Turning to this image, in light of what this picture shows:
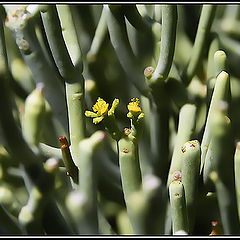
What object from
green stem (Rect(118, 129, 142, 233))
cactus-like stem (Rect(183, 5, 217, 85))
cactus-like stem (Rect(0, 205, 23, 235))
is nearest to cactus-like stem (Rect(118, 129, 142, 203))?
green stem (Rect(118, 129, 142, 233))

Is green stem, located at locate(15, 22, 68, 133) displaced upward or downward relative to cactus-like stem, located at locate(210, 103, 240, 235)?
upward

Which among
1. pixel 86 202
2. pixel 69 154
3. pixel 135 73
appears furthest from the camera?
pixel 135 73

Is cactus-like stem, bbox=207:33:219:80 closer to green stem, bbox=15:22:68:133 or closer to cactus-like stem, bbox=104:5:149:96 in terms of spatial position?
cactus-like stem, bbox=104:5:149:96

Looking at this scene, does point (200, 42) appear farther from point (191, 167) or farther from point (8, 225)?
point (8, 225)

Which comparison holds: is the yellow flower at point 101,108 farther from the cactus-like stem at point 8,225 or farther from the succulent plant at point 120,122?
the cactus-like stem at point 8,225

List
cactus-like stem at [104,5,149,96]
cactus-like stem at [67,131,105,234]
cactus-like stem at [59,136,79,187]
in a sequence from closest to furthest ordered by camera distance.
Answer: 1. cactus-like stem at [67,131,105,234]
2. cactus-like stem at [59,136,79,187]
3. cactus-like stem at [104,5,149,96]

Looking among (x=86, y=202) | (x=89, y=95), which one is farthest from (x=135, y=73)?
(x=86, y=202)

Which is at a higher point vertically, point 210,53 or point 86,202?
point 210,53

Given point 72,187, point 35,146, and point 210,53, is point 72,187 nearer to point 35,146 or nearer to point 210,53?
point 35,146
